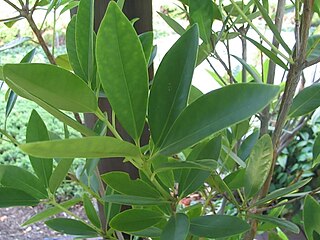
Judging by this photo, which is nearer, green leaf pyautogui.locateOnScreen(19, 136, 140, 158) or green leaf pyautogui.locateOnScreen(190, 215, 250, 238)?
green leaf pyautogui.locateOnScreen(19, 136, 140, 158)

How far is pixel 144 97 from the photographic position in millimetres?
284

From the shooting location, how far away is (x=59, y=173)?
391 millimetres

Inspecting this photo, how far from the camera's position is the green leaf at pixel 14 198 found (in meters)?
0.41

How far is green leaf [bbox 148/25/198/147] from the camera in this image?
0.30 meters

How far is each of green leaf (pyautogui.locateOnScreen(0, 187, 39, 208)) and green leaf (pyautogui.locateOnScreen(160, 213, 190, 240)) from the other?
0.14m

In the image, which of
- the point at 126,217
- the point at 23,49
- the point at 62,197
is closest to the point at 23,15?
the point at 126,217

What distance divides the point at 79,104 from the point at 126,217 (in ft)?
0.46

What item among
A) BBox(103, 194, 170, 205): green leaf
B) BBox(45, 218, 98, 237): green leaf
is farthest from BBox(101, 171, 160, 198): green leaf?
BBox(45, 218, 98, 237): green leaf

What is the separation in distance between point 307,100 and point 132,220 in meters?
0.20

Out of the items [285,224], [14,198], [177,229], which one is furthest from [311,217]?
[14,198]

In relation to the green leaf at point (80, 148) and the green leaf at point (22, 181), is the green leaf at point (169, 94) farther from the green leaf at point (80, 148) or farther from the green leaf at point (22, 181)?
the green leaf at point (22, 181)

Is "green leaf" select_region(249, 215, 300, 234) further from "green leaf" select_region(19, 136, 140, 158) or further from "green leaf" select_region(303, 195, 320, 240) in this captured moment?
"green leaf" select_region(19, 136, 140, 158)

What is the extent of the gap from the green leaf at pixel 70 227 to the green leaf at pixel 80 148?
233 millimetres

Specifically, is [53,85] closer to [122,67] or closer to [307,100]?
[122,67]
